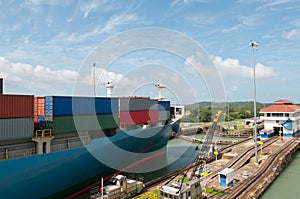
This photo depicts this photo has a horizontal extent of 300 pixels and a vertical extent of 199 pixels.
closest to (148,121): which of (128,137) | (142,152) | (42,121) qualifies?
(142,152)

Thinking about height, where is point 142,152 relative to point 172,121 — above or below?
below

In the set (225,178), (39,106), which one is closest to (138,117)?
(39,106)

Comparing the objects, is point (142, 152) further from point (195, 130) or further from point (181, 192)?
point (195, 130)

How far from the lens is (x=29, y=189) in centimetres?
1571

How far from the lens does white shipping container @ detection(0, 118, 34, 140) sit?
15164mm

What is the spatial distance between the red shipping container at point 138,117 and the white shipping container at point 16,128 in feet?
33.3

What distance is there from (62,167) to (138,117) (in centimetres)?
1208

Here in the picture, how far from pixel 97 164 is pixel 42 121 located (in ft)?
19.7

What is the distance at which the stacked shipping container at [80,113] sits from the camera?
61.4ft

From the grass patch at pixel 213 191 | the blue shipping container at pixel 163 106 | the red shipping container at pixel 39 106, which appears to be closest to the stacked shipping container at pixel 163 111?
the blue shipping container at pixel 163 106

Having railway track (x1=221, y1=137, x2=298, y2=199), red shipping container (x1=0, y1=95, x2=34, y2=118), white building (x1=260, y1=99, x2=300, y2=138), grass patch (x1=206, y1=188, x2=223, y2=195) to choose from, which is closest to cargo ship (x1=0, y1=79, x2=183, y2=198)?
red shipping container (x1=0, y1=95, x2=34, y2=118)

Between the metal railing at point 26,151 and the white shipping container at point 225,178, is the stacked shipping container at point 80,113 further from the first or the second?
the white shipping container at point 225,178

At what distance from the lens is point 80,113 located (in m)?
20.6

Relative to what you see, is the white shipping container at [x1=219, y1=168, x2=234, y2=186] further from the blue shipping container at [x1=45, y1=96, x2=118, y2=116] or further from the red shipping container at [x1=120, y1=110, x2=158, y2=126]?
the blue shipping container at [x1=45, y1=96, x2=118, y2=116]
